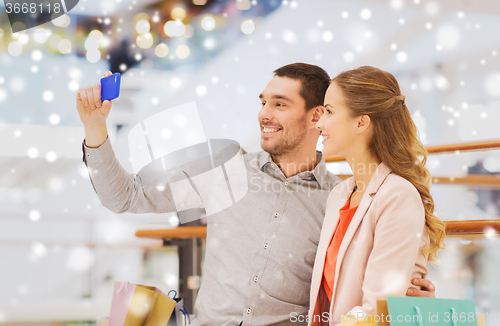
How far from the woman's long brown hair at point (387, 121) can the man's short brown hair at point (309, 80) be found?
298 mm

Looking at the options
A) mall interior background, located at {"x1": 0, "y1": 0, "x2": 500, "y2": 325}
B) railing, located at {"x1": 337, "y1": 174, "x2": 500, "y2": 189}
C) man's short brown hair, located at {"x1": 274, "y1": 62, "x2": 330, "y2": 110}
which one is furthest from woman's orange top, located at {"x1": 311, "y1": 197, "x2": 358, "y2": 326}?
mall interior background, located at {"x1": 0, "y1": 0, "x2": 500, "y2": 325}

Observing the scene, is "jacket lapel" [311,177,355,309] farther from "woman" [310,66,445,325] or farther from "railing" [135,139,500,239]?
"railing" [135,139,500,239]

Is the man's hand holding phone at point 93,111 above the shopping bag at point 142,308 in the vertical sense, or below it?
above

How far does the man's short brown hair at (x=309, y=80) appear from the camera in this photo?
4.55 ft

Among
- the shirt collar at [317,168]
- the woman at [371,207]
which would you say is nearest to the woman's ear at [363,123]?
the woman at [371,207]

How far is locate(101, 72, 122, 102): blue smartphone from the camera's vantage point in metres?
1.01

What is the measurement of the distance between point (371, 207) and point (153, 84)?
2.93m

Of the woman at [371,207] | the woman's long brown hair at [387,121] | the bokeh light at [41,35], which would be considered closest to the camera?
the woman at [371,207]

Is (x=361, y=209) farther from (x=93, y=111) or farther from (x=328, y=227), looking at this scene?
(x=93, y=111)

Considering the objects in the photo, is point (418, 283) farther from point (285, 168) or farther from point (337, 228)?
point (285, 168)

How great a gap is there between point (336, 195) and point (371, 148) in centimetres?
17

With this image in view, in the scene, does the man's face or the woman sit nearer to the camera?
the woman

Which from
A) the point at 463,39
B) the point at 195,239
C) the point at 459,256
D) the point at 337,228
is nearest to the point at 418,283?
the point at 337,228

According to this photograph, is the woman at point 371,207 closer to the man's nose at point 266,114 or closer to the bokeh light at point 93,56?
the man's nose at point 266,114
